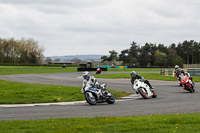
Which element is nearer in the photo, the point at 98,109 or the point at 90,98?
the point at 98,109

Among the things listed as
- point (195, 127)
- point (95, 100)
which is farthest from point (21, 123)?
point (95, 100)

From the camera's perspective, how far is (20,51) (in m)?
148

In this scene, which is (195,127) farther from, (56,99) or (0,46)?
(0,46)

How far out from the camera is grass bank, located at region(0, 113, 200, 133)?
8.44m

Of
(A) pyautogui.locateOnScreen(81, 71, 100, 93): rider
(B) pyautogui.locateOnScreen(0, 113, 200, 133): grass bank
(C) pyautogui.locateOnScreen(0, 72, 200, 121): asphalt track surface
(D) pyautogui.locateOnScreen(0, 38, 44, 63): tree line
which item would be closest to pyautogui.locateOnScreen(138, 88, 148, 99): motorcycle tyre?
(C) pyautogui.locateOnScreen(0, 72, 200, 121): asphalt track surface

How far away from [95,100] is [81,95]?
4.74 metres

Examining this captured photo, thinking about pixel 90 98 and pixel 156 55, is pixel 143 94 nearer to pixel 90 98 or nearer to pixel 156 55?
pixel 90 98

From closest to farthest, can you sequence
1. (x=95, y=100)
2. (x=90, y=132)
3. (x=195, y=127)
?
1. (x=90, y=132)
2. (x=195, y=127)
3. (x=95, y=100)

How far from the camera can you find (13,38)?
148 meters

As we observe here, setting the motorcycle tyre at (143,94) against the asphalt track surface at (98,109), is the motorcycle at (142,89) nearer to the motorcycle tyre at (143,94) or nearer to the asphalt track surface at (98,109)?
the motorcycle tyre at (143,94)

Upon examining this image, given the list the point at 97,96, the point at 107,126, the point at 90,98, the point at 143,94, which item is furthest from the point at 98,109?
the point at 143,94

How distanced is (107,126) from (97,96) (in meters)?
7.41

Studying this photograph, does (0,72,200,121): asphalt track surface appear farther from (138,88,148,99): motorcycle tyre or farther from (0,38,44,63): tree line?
(0,38,44,63): tree line

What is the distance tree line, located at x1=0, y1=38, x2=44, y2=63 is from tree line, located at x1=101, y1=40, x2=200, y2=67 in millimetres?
33111
